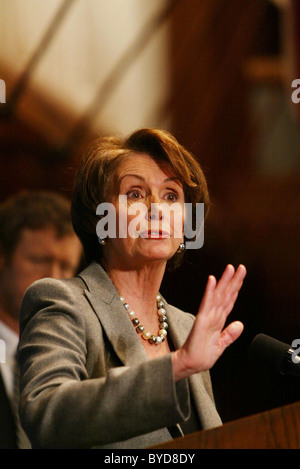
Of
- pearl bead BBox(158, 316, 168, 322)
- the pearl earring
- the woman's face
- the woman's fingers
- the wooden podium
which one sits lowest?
the wooden podium

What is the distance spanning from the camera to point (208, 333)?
109 cm

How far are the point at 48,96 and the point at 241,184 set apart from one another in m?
0.59

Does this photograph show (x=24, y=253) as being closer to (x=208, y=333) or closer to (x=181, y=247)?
(x=181, y=247)

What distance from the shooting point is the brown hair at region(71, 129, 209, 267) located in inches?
53.6

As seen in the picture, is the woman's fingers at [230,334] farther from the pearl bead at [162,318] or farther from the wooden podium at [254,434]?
the pearl bead at [162,318]

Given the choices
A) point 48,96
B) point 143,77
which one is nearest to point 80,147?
point 48,96

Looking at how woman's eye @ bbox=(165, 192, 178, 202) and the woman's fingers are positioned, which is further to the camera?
woman's eye @ bbox=(165, 192, 178, 202)

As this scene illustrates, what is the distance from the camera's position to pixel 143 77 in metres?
1.79

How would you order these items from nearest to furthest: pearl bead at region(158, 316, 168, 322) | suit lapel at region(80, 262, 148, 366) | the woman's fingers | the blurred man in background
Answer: the woman's fingers → suit lapel at region(80, 262, 148, 366) → pearl bead at region(158, 316, 168, 322) → the blurred man in background

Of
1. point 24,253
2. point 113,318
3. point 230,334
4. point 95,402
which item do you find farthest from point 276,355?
point 24,253

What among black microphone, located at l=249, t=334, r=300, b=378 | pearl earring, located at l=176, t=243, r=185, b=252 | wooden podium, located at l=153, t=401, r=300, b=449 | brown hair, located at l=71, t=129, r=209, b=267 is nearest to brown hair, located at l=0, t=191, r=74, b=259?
brown hair, located at l=71, t=129, r=209, b=267

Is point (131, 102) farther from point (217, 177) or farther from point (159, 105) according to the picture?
point (217, 177)

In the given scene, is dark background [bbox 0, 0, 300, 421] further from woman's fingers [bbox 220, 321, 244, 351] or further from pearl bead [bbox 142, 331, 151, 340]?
woman's fingers [bbox 220, 321, 244, 351]
